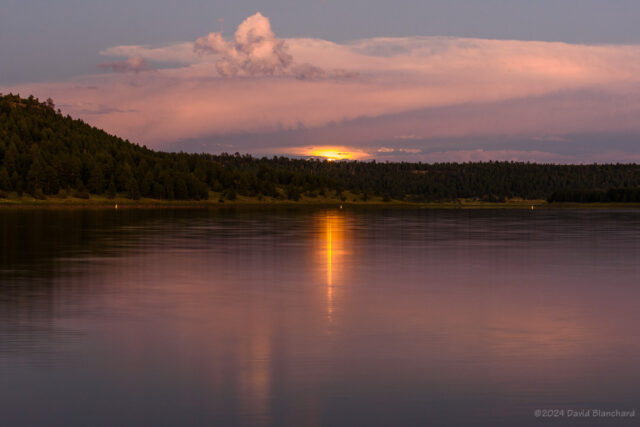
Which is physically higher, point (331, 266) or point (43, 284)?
point (43, 284)

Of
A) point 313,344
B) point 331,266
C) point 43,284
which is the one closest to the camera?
point 313,344

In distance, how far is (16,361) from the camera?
20391mm

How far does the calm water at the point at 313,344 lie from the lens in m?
16.5

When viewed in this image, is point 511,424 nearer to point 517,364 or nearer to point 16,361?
point 517,364

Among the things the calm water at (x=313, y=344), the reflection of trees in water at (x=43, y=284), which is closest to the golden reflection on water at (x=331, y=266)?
the calm water at (x=313, y=344)

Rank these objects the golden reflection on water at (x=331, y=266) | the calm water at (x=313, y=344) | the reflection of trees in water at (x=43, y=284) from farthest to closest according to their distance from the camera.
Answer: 1. the golden reflection on water at (x=331, y=266)
2. the reflection of trees in water at (x=43, y=284)
3. the calm water at (x=313, y=344)

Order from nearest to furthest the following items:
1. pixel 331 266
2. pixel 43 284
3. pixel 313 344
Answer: pixel 313 344
pixel 43 284
pixel 331 266

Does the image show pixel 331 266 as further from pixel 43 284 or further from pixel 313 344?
pixel 313 344

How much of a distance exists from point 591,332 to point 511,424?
11434 millimetres

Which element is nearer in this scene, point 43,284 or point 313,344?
point 313,344

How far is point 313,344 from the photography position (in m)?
23.1

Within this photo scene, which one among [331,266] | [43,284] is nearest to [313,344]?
[43,284]

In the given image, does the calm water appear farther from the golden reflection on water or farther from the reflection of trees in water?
the golden reflection on water

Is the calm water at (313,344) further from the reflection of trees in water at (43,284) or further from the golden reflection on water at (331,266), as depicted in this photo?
the golden reflection on water at (331,266)
